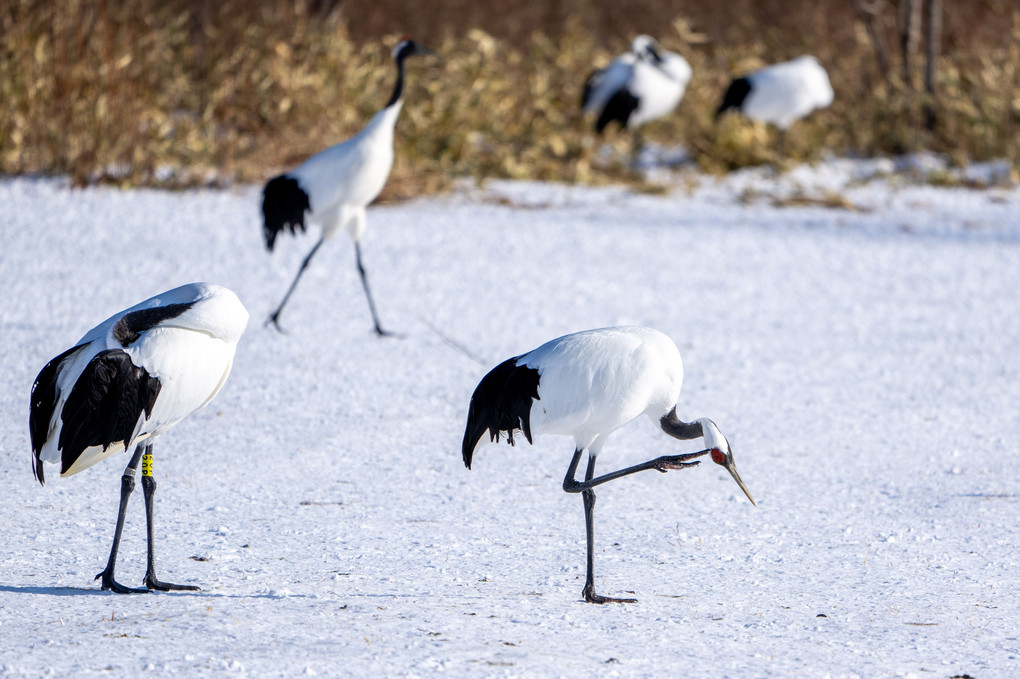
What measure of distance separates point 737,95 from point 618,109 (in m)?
1.09

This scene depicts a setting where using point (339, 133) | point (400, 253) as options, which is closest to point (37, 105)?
point (339, 133)

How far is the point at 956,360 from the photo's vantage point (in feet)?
20.4

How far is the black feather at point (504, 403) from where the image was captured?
3404 millimetres

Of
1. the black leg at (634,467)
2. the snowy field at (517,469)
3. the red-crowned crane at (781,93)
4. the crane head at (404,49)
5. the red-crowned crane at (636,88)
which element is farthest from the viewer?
the red-crowned crane at (636,88)

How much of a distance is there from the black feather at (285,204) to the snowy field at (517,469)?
50 cm

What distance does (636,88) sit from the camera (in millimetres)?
11141

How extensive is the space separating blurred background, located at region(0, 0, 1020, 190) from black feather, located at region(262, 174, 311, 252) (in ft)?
8.83

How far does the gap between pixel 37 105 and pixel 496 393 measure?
658cm

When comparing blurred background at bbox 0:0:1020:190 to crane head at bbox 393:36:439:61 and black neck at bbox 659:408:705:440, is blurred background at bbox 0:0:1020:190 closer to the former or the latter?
crane head at bbox 393:36:439:61

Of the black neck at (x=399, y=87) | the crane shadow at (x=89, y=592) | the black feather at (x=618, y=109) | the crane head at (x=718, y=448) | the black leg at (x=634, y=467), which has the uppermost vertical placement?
the black feather at (x=618, y=109)

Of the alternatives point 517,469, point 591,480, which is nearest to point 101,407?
point 591,480

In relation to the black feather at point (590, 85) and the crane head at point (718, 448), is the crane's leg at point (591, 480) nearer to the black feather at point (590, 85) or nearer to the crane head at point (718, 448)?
the crane head at point (718, 448)

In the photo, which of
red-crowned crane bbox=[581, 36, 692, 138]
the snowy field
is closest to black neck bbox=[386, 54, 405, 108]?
the snowy field

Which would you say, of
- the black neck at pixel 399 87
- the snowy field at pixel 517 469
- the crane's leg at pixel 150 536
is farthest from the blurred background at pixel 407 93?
the crane's leg at pixel 150 536
